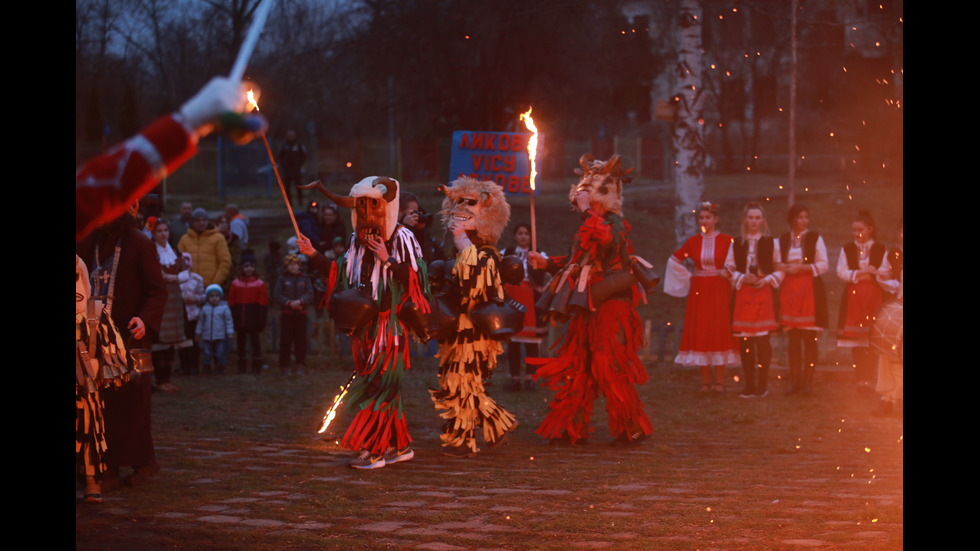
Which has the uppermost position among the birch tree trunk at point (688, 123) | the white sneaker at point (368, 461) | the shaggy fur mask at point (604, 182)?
the birch tree trunk at point (688, 123)

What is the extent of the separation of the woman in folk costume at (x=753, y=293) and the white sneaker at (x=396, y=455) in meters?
4.58

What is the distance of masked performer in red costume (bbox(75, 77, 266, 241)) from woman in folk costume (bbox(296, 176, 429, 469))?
4493 mm

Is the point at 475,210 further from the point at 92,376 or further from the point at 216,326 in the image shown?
the point at 216,326

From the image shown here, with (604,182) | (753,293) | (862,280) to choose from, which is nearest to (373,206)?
(604,182)

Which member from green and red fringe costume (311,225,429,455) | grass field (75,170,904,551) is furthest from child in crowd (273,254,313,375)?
green and red fringe costume (311,225,429,455)

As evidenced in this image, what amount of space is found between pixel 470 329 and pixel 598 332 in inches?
41.9

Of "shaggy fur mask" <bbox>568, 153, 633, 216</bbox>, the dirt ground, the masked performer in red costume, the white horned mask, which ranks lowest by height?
the dirt ground

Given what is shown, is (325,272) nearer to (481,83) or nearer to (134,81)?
(481,83)

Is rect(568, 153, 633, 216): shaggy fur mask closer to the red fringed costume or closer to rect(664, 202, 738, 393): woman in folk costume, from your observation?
the red fringed costume

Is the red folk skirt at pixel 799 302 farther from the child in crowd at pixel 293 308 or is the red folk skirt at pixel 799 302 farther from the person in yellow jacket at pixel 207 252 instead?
the person in yellow jacket at pixel 207 252

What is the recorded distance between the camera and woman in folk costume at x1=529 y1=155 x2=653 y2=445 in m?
8.51

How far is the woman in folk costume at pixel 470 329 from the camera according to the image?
26.5ft

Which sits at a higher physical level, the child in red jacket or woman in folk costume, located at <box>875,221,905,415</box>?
the child in red jacket

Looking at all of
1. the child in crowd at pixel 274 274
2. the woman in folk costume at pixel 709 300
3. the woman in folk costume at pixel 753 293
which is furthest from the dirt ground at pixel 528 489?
the child in crowd at pixel 274 274
